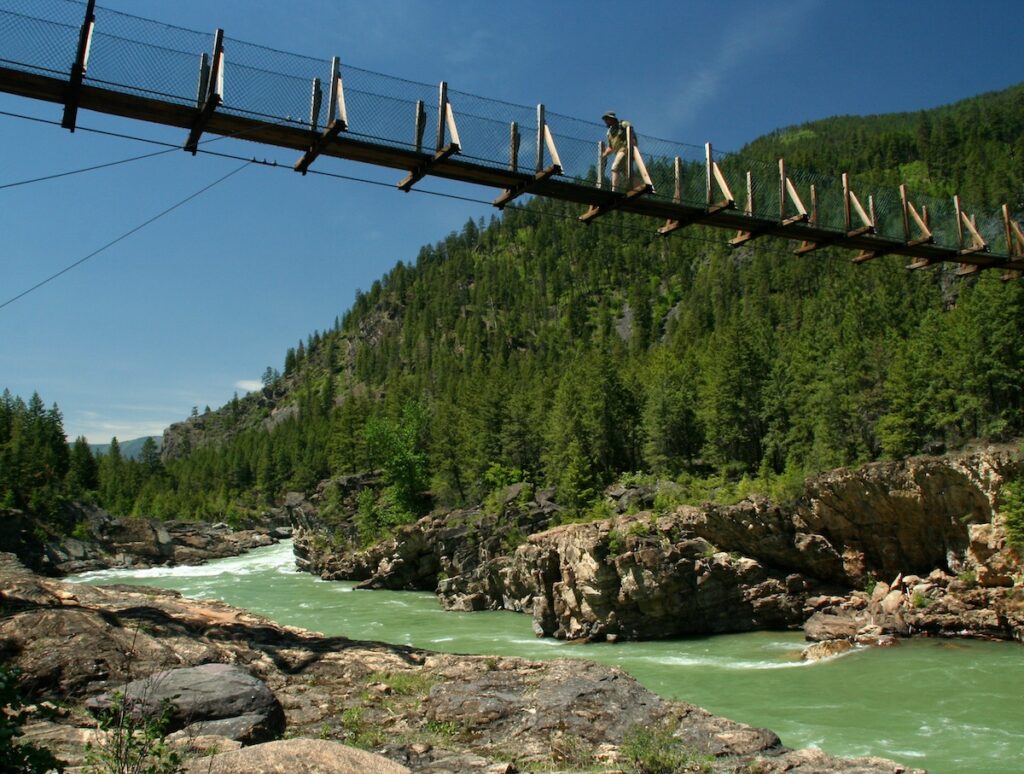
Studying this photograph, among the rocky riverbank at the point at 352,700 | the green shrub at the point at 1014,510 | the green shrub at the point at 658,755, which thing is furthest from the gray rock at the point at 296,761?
the green shrub at the point at 1014,510

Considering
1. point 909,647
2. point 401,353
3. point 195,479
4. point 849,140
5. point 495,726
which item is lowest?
point 909,647

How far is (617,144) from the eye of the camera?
1327cm

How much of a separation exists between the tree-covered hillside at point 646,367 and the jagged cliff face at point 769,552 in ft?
14.7

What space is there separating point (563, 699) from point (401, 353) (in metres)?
146

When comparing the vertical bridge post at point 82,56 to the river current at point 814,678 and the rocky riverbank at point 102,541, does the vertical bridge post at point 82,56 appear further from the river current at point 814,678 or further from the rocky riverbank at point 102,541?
the rocky riverbank at point 102,541

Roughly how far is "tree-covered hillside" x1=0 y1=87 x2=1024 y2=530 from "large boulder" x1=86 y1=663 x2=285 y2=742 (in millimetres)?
8024

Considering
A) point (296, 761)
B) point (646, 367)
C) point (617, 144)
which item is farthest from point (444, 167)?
point (646, 367)

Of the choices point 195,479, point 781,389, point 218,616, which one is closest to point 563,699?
point 218,616

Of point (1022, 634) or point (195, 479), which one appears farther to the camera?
point (195, 479)

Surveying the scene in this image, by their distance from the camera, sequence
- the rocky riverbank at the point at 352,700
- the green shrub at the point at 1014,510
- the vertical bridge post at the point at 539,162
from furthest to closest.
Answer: the green shrub at the point at 1014,510 < the vertical bridge post at the point at 539,162 < the rocky riverbank at the point at 352,700

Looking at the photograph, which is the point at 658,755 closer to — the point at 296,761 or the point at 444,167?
the point at 296,761

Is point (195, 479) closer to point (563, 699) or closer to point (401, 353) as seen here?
point (401, 353)

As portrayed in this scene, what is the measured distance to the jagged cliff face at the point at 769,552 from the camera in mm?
32406

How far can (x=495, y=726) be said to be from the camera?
948cm
